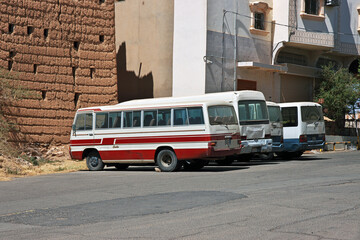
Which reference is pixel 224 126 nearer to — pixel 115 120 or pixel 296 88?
pixel 115 120

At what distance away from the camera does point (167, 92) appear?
34.0 metres

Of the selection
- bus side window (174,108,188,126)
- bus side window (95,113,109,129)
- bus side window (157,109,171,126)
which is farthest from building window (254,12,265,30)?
bus side window (174,108,188,126)

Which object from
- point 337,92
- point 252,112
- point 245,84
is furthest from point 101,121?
point 337,92

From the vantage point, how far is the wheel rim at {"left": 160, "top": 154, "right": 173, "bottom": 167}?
18891 mm

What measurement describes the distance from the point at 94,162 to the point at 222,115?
547cm

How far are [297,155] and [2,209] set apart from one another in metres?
17.4

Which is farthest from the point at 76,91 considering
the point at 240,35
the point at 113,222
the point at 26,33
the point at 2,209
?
the point at 113,222

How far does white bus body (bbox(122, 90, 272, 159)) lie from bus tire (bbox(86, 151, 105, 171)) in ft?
7.55

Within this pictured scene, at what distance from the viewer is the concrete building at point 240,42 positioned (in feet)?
108

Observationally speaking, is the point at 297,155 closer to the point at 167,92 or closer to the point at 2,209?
the point at 167,92

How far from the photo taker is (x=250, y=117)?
20.9 m

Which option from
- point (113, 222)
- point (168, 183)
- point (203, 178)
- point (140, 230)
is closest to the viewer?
point (140, 230)

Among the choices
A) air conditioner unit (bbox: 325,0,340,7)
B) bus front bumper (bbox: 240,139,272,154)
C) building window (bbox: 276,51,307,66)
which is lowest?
bus front bumper (bbox: 240,139,272,154)

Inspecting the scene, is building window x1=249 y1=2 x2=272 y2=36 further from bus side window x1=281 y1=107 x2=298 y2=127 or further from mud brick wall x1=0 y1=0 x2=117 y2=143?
bus side window x1=281 y1=107 x2=298 y2=127
